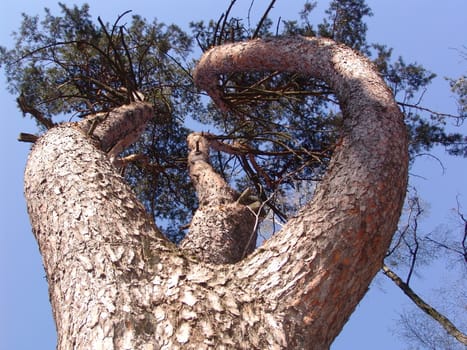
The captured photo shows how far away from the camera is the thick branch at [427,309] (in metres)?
4.04

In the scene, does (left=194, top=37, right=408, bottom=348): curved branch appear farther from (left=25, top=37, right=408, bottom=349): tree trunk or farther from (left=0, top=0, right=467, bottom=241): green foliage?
(left=0, top=0, right=467, bottom=241): green foliage

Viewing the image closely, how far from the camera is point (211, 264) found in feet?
6.31

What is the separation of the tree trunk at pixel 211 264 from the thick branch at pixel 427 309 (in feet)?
8.22

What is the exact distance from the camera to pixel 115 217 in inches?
75.8

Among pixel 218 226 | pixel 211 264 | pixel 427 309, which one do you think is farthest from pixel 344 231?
pixel 427 309

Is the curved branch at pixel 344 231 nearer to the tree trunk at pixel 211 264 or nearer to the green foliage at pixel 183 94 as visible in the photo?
the tree trunk at pixel 211 264

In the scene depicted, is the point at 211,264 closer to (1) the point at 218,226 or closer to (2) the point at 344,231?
(2) the point at 344,231

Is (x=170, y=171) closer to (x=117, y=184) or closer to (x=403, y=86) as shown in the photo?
(x=403, y=86)

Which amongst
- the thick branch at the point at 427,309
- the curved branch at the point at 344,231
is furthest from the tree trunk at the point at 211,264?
the thick branch at the point at 427,309

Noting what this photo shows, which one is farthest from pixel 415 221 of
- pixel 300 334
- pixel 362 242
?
pixel 300 334

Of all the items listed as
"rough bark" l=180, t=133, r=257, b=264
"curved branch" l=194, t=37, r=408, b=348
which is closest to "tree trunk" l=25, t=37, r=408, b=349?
"curved branch" l=194, t=37, r=408, b=348

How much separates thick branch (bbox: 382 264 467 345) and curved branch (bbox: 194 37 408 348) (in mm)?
2504

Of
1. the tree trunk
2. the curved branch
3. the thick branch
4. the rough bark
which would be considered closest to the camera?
the tree trunk

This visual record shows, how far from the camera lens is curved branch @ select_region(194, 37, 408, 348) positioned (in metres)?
1.69
